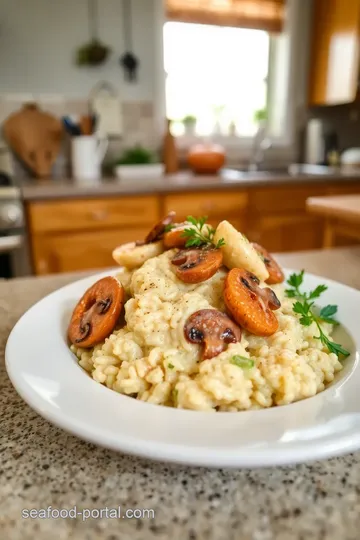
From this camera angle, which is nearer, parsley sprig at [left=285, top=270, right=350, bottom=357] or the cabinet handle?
parsley sprig at [left=285, top=270, right=350, bottom=357]

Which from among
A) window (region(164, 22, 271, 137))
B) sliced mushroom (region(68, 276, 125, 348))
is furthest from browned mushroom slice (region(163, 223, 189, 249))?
window (region(164, 22, 271, 137))

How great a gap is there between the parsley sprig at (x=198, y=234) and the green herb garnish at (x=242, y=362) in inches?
7.6

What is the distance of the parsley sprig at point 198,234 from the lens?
68cm

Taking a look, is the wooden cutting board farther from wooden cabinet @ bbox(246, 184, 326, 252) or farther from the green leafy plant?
wooden cabinet @ bbox(246, 184, 326, 252)

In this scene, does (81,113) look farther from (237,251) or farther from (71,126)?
(237,251)

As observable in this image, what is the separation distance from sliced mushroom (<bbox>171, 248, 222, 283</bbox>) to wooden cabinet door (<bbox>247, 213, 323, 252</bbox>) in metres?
2.02

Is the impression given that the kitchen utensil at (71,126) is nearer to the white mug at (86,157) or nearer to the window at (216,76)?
the white mug at (86,157)

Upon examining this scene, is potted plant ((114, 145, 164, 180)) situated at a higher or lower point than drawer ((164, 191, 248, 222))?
Answer: higher

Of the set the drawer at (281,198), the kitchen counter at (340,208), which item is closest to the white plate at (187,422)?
the kitchen counter at (340,208)

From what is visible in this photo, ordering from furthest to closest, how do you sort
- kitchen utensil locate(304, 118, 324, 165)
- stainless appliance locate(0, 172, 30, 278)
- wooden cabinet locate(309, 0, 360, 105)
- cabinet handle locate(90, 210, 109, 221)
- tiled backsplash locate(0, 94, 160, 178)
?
kitchen utensil locate(304, 118, 324, 165) → wooden cabinet locate(309, 0, 360, 105) → tiled backsplash locate(0, 94, 160, 178) → cabinet handle locate(90, 210, 109, 221) → stainless appliance locate(0, 172, 30, 278)

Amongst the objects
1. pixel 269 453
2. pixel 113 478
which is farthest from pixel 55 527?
pixel 269 453

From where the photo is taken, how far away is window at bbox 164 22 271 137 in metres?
3.16

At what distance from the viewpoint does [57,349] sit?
59cm

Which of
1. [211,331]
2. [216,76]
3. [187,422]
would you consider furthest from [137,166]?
[187,422]
